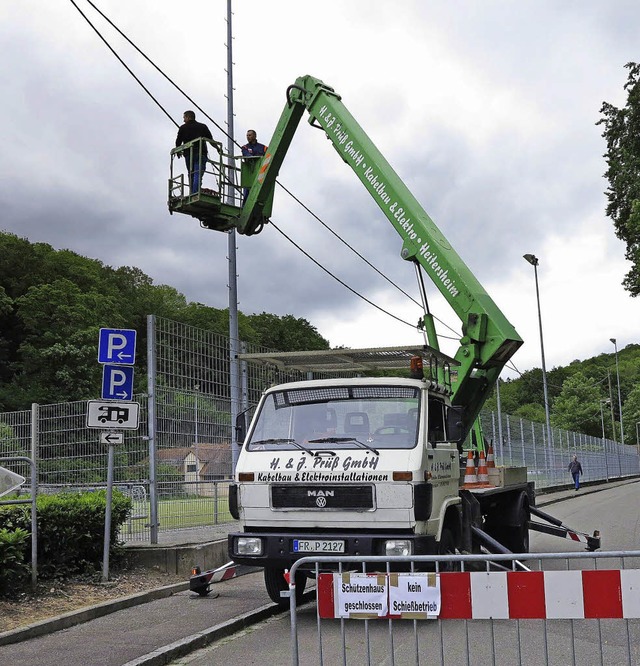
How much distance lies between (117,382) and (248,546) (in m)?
2.88

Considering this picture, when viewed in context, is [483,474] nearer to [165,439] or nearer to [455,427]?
[455,427]

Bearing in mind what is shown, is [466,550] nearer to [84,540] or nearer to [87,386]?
[84,540]

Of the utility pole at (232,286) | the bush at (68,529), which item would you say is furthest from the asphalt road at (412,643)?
the utility pole at (232,286)

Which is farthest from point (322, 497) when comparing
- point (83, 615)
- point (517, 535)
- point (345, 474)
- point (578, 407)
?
point (578, 407)

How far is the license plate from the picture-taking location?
8195mm

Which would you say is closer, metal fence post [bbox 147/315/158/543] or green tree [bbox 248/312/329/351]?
metal fence post [bbox 147/315/158/543]

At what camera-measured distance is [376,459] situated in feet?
27.6

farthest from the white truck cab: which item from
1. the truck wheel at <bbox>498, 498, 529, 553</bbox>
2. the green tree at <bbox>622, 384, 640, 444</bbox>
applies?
the green tree at <bbox>622, 384, 640, 444</bbox>

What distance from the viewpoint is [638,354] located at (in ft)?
459

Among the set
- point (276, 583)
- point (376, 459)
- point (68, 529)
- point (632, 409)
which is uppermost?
point (632, 409)

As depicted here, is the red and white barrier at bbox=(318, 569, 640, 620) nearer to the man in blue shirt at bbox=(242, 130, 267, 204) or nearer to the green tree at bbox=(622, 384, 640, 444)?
the man in blue shirt at bbox=(242, 130, 267, 204)

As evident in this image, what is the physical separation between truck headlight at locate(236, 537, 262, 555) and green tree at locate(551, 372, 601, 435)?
325 feet

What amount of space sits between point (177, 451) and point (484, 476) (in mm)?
4309

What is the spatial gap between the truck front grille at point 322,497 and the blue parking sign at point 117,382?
2.70 m
